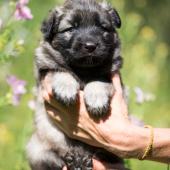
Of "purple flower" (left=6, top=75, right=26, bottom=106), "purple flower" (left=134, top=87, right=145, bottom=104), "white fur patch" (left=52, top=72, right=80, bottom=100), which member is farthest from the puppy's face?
"purple flower" (left=134, top=87, right=145, bottom=104)

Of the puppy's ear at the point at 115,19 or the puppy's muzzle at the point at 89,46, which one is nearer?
the puppy's muzzle at the point at 89,46

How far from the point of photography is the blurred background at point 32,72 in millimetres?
5848

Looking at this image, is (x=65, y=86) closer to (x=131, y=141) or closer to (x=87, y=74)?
(x=87, y=74)

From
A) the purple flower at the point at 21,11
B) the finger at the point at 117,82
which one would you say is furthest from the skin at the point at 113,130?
the purple flower at the point at 21,11

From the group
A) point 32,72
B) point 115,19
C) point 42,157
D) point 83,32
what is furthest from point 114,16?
point 32,72

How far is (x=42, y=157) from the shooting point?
18.0ft

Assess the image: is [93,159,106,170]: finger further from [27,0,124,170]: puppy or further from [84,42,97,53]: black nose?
[84,42,97,53]: black nose

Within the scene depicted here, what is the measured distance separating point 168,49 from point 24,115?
11.6 feet

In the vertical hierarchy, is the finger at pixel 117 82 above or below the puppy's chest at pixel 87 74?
below

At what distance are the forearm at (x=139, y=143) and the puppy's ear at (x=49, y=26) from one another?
35.1 inches

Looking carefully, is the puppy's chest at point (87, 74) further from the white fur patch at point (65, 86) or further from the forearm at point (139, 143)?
the forearm at point (139, 143)

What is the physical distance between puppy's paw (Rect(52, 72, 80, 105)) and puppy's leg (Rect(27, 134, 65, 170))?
394 millimetres

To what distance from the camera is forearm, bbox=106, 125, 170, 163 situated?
5137mm

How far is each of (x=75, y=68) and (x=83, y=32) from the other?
252 millimetres
